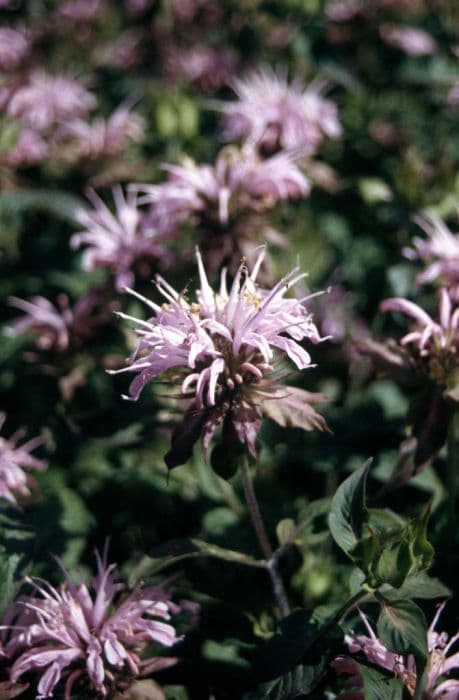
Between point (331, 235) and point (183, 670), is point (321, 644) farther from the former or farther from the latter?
point (331, 235)

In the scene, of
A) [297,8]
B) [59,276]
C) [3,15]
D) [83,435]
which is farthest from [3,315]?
[3,15]

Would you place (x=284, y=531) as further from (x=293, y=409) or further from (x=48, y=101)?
(x=48, y=101)

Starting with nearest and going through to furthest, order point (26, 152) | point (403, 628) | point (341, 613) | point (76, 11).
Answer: point (403, 628)
point (341, 613)
point (26, 152)
point (76, 11)

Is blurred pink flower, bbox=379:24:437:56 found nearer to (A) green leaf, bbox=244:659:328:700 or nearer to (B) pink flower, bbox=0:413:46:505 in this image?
(B) pink flower, bbox=0:413:46:505

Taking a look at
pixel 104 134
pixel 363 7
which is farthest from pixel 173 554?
pixel 363 7

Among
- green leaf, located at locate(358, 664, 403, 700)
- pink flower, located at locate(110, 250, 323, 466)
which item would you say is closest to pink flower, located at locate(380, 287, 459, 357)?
pink flower, located at locate(110, 250, 323, 466)

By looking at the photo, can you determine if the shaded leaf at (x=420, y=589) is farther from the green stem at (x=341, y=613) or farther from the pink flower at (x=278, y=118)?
the pink flower at (x=278, y=118)

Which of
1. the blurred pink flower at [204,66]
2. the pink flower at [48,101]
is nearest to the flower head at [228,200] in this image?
the pink flower at [48,101]
